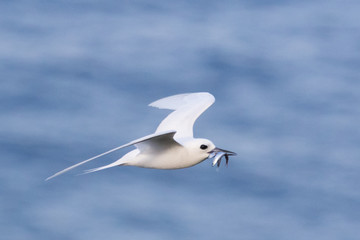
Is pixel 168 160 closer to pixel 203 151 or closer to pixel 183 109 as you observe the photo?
pixel 203 151

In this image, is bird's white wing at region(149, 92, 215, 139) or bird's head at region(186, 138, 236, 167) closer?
bird's head at region(186, 138, 236, 167)

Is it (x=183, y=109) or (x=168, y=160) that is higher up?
(x=183, y=109)

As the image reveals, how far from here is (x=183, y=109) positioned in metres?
22.2

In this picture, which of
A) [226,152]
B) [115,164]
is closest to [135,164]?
[115,164]

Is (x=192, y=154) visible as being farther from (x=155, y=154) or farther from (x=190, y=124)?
(x=190, y=124)

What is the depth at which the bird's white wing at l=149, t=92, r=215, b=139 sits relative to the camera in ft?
70.3

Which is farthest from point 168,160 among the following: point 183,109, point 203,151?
point 183,109

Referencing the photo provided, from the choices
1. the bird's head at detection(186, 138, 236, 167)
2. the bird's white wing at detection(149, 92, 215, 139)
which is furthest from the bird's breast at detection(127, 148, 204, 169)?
the bird's white wing at detection(149, 92, 215, 139)

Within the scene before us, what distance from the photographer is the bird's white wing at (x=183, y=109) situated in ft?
70.3

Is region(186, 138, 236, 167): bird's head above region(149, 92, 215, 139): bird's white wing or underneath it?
underneath

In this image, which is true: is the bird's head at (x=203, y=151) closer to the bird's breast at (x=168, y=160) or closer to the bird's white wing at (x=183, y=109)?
the bird's breast at (x=168, y=160)

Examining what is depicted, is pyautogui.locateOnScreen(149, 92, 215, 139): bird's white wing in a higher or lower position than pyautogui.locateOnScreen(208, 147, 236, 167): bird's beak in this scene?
higher

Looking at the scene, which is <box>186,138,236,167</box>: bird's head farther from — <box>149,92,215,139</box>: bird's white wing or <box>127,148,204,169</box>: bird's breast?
<box>149,92,215,139</box>: bird's white wing

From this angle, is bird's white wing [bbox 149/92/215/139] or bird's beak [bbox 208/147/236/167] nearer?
bird's beak [bbox 208/147/236/167]
